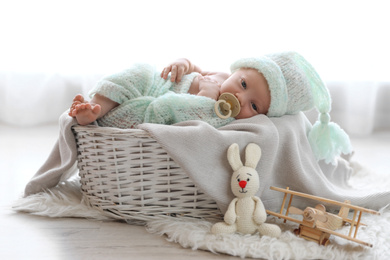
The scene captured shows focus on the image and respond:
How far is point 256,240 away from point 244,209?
8 centimetres

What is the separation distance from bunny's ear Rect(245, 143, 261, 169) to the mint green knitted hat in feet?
0.68

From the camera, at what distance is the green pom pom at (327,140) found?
1.36m

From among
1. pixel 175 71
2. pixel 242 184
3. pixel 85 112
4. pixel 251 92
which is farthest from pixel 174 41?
pixel 242 184

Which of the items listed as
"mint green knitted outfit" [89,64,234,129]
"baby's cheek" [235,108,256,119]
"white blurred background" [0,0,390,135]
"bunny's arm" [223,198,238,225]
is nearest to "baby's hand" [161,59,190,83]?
"mint green knitted outfit" [89,64,234,129]

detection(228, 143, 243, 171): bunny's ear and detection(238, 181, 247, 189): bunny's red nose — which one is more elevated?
detection(228, 143, 243, 171): bunny's ear

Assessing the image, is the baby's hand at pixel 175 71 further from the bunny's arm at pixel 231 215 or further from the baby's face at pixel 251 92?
the bunny's arm at pixel 231 215

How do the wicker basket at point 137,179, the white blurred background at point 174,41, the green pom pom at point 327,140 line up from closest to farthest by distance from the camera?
the wicker basket at point 137,179
the green pom pom at point 327,140
the white blurred background at point 174,41

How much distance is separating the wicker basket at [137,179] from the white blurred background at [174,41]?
122 centimetres

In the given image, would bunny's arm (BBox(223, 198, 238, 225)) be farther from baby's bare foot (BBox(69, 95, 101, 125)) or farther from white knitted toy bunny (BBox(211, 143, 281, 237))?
baby's bare foot (BBox(69, 95, 101, 125))

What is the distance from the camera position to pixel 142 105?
4.19 ft

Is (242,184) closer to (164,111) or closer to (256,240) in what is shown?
(256,240)

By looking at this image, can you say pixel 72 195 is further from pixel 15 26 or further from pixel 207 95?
pixel 15 26

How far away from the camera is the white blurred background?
2.32 meters

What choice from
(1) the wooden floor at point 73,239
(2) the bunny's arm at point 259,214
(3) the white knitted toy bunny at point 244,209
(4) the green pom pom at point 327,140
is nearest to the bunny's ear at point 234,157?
(3) the white knitted toy bunny at point 244,209
